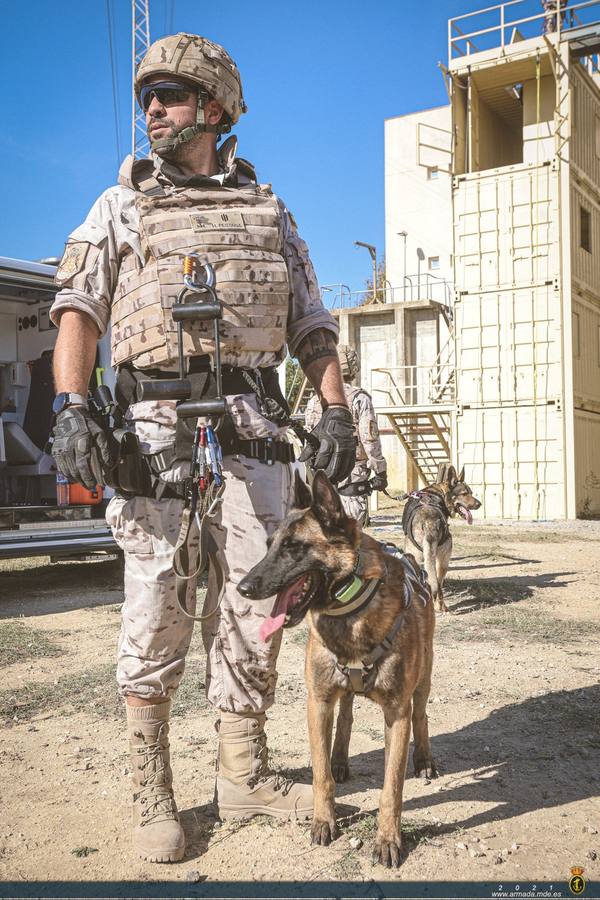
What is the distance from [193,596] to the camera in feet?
8.80

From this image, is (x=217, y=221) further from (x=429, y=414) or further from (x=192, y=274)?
(x=429, y=414)

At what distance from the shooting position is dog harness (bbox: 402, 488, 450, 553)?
6.90 m

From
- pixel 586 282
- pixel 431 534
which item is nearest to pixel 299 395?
pixel 586 282

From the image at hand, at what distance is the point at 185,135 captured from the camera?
2.78 metres

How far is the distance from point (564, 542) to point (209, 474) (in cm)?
1093

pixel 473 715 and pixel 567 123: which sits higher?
pixel 567 123

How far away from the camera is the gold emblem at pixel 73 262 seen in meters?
2.74

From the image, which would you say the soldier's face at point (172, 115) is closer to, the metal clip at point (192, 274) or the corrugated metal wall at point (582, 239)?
the metal clip at point (192, 274)

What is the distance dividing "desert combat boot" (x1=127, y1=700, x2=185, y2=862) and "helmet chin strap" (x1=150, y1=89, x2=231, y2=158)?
1954 mm

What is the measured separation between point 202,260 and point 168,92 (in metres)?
0.66

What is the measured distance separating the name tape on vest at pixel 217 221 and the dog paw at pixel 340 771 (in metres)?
2.11

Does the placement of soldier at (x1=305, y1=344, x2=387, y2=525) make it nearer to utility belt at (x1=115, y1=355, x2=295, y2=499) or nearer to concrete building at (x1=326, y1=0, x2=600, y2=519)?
utility belt at (x1=115, y1=355, x2=295, y2=499)

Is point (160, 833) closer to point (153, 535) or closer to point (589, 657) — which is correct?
point (153, 535)

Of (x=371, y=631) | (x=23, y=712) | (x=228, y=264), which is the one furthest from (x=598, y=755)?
(x=23, y=712)
